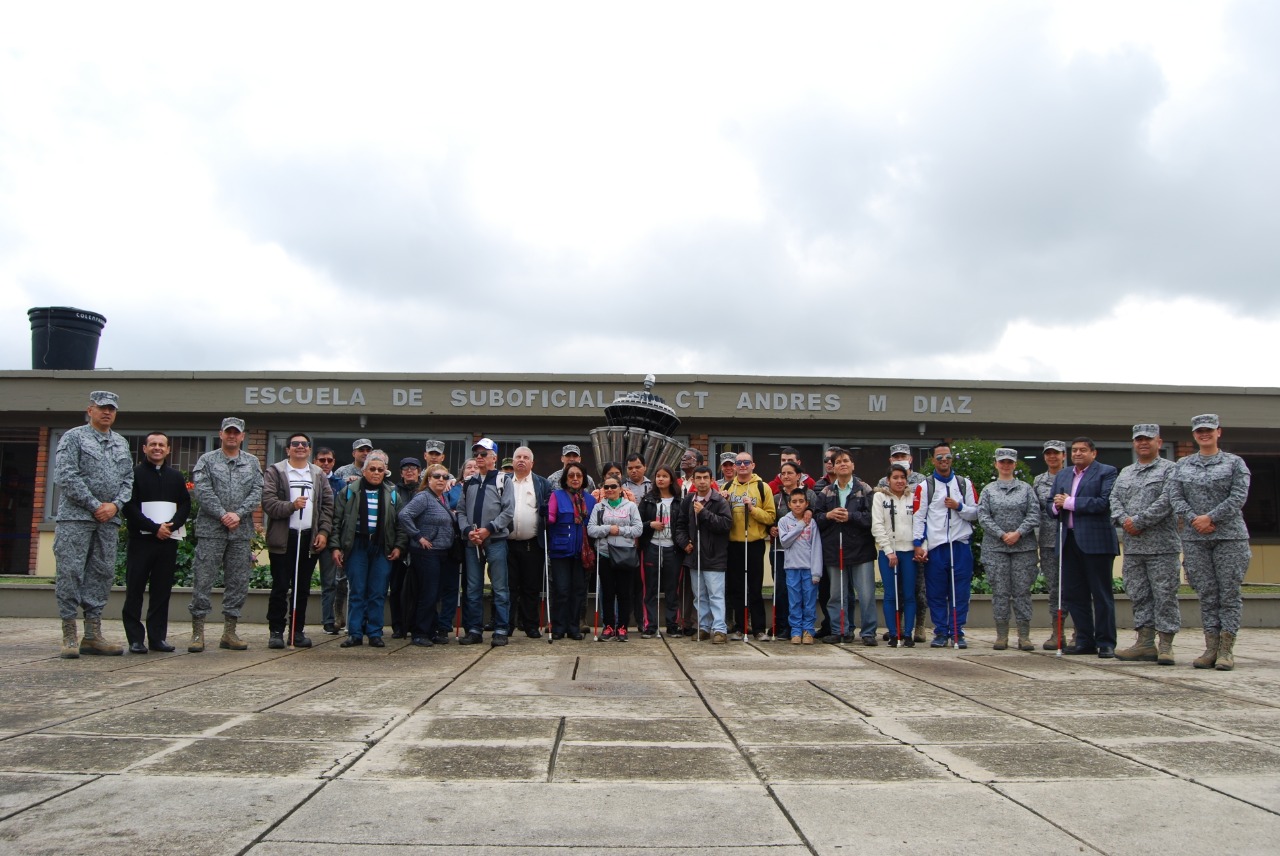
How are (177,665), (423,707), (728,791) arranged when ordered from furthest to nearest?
1. (177,665)
2. (423,707)
3. (728,791)

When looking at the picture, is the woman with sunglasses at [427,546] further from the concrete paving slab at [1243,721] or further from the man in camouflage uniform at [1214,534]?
the man in camouflage uniform at [1214,534]

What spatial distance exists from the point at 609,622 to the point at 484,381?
20.1 feet

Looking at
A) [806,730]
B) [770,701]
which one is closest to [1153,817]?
[806,730]

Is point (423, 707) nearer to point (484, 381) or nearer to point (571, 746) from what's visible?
point (571, 746)

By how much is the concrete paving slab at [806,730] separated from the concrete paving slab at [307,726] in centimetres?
159

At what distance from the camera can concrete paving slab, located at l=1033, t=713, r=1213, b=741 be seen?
4141mm

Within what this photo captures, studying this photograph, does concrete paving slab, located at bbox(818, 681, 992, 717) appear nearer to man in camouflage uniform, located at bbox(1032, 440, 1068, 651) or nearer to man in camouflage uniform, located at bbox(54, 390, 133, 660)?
man in camouflage uniform, located at bbox(1032, 440, 1068, 651)

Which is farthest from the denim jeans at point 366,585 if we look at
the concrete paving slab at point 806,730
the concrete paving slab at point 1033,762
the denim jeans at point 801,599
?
the concrete paving slab at point 1033,762

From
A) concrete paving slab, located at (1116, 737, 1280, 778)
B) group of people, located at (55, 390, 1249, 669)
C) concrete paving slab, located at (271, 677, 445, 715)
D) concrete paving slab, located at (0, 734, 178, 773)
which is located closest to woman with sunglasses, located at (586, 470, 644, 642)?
group of people, located at (55, 390, 1249, 669)

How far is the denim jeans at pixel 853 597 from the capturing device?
27.3ft

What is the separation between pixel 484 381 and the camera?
552 inches

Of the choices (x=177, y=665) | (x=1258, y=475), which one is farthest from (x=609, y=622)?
(x=1258, y=475)

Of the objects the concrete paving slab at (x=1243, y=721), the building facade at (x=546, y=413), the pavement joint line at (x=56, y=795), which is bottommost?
the concrete paving slab at (x=1243, y=721)

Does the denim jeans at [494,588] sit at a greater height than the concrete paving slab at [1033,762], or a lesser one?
greater
